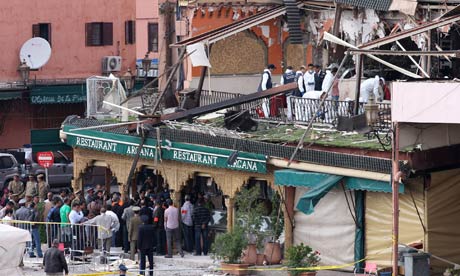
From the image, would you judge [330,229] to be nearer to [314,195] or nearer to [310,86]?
[314,195]

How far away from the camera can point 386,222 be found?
102ft

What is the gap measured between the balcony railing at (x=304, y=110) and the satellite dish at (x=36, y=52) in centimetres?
1830

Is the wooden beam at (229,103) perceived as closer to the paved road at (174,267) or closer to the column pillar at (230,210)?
the column pillar at (230,210)

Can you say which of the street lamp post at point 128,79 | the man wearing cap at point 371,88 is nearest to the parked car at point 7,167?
the street lamp post at point 128,79

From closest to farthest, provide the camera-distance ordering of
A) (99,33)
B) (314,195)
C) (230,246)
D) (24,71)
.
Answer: (314,195) < (230,246) < (24,71) < (99,33)

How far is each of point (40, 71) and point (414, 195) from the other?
29371 mm

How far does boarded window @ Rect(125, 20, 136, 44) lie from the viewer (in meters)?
61.1

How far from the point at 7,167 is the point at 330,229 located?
18761 mm

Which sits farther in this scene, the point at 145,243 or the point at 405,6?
the point at 405,6

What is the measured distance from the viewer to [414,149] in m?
29.9

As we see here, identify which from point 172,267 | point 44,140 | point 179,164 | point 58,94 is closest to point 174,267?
point 172,267

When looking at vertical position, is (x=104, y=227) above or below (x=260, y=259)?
above

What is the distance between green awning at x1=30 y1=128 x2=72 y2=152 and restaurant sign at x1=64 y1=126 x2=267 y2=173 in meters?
15.3

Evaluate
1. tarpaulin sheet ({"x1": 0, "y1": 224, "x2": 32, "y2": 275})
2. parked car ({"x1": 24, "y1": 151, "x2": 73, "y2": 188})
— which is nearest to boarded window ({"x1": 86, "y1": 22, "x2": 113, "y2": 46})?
parked car ({"x1": 24, "y1": 151, "x2": 73, "y2": 188})
